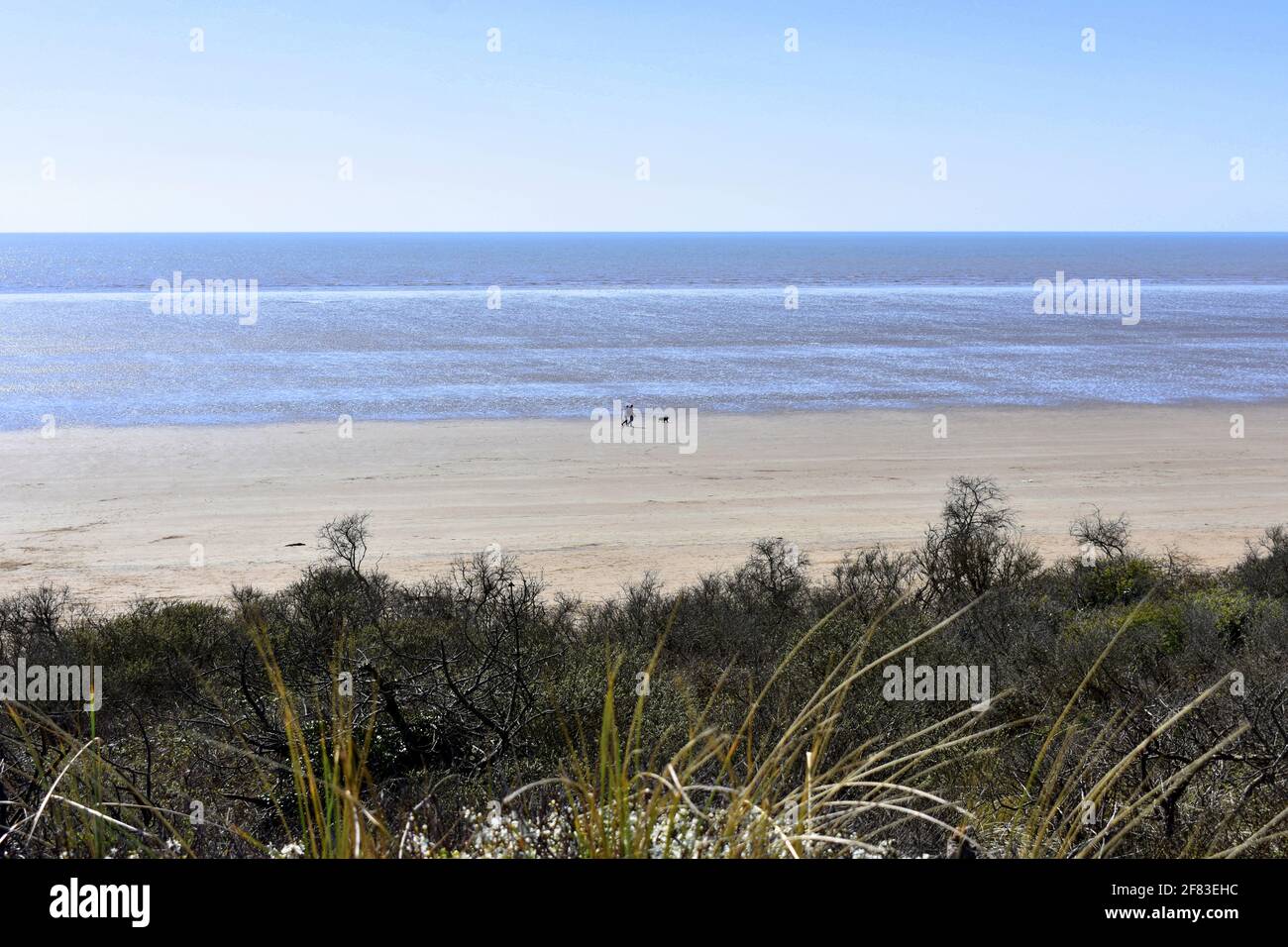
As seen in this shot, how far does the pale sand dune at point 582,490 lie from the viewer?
14.2 metres

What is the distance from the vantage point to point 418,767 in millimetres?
5047

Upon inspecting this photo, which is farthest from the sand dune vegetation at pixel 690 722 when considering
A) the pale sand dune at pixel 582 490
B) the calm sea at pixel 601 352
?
the calm sea at pixel 601 352

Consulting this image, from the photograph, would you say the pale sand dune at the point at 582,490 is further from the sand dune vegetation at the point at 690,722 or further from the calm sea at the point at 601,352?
the calm sea at the point at 601,352

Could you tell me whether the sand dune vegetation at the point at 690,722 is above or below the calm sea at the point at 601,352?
below

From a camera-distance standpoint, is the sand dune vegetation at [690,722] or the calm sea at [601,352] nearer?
the sand dune vegetation at [690,722]

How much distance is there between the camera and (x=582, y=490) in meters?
18.5

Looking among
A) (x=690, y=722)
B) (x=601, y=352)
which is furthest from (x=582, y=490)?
(x=601, y=352)

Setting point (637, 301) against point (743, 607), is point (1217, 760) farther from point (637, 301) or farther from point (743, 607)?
point (637, 301)

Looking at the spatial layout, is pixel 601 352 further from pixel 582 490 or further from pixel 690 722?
pixel 690 722

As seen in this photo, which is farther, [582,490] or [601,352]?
[601,352]

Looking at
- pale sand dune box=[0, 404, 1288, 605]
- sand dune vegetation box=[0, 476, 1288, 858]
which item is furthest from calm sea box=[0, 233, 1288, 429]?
sand dune vegetation box=[0, 476, 1288, 858]
